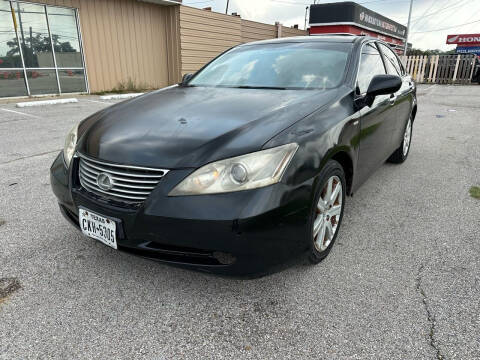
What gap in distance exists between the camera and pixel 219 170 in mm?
1818

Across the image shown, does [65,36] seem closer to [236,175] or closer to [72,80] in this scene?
[72,80]

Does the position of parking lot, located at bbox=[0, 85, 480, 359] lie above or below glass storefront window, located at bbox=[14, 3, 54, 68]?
below

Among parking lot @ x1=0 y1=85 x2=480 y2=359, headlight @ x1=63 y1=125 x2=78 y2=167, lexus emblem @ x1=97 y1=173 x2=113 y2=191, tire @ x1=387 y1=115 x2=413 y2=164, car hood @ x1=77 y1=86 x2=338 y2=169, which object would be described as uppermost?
car hood @ x1=77 y1=86 x2=338 y2=169

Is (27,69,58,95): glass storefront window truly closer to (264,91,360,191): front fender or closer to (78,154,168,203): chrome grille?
(78,154,168,203): chrome grille

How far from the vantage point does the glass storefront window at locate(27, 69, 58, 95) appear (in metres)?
11.4

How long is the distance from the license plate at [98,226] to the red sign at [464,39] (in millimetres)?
32453

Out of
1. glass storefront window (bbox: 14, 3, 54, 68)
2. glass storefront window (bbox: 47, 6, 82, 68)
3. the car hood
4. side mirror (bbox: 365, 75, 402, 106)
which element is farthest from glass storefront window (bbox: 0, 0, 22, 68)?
side mirror (bbox: 365, 75, 402, 106)

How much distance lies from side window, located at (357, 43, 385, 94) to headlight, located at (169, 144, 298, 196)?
1.37 metres

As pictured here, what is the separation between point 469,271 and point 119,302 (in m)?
2.20

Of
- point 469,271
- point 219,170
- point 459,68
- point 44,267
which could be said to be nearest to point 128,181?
point 219,170

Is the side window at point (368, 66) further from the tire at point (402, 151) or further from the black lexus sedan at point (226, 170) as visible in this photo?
the tire at point (402, 151)

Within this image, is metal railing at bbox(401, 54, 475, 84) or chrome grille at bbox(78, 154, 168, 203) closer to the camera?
chrome grille at bbox(78, 154, 168, 203)

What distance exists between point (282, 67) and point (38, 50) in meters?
11.0

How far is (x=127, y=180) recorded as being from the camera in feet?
6.28
